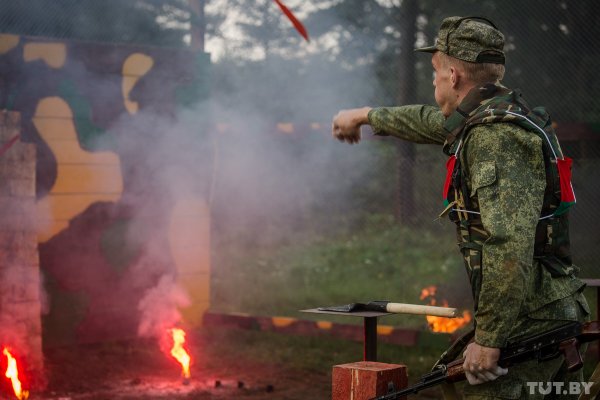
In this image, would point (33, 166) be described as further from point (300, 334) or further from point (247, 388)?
point (300, 334)

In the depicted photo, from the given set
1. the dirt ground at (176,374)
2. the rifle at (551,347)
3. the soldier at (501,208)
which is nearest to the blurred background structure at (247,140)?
the dirt ground at (176,374)

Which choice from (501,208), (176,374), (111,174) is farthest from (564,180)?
(111,174)

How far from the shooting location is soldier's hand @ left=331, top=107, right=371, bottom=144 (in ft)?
12.6

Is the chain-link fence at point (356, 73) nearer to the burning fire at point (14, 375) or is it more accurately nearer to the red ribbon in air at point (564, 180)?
the burning fire at point (14, 375)

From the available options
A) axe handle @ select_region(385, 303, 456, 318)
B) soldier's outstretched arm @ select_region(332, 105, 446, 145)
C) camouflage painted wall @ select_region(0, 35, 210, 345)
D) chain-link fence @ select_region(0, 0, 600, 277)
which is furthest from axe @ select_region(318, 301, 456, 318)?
chain-link fence @ select_region(0, 0, 600, 277)

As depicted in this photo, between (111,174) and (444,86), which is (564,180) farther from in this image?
(111,174)

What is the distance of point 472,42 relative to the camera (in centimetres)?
320

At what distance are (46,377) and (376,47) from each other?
673 cm

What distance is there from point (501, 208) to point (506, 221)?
0.17 ft

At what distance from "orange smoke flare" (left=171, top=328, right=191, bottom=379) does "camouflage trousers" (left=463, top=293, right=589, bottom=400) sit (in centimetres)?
417

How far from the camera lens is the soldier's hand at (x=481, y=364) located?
9.64 feet

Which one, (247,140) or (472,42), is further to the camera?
(247,140)

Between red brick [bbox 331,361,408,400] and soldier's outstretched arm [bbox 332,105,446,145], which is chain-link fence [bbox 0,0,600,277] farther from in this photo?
red brick [bbox 331,361,408,400]

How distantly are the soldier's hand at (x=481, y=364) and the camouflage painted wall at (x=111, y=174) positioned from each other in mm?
5725
